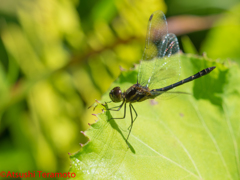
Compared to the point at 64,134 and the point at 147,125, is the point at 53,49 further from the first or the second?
the point at 147,125

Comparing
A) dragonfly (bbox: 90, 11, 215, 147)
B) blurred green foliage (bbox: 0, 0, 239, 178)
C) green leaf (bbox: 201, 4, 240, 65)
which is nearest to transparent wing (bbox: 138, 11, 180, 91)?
dragonfly (bbox: 90, 11, 215, 147)

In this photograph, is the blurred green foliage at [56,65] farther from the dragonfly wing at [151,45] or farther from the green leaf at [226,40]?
the dragonfly wing at [151,45]

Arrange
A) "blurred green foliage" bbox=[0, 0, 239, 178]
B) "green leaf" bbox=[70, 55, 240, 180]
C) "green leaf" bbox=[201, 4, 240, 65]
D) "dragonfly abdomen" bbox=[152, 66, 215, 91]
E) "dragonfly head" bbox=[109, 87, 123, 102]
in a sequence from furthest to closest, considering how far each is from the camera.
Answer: "green leaf" bbox=[201, 4, 240, 65], "blurred green foliage" bbox=[0, 0, 239, 178], "dragonfly abdomen" bbox=[152, 66, 215, 91], "dragonfly head" bbox=[109, 87, 123, 102], "green leaf" bbox=[70, 55, 240, 180]

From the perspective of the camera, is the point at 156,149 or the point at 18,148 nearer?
the point at 156,149

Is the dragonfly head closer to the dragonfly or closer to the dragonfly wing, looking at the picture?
the dragonfly

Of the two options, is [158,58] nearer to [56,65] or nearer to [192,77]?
[192,77]

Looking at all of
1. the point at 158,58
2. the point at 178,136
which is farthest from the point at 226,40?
the point at 178,136

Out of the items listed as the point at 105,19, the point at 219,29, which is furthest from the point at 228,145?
the point at 105,19
